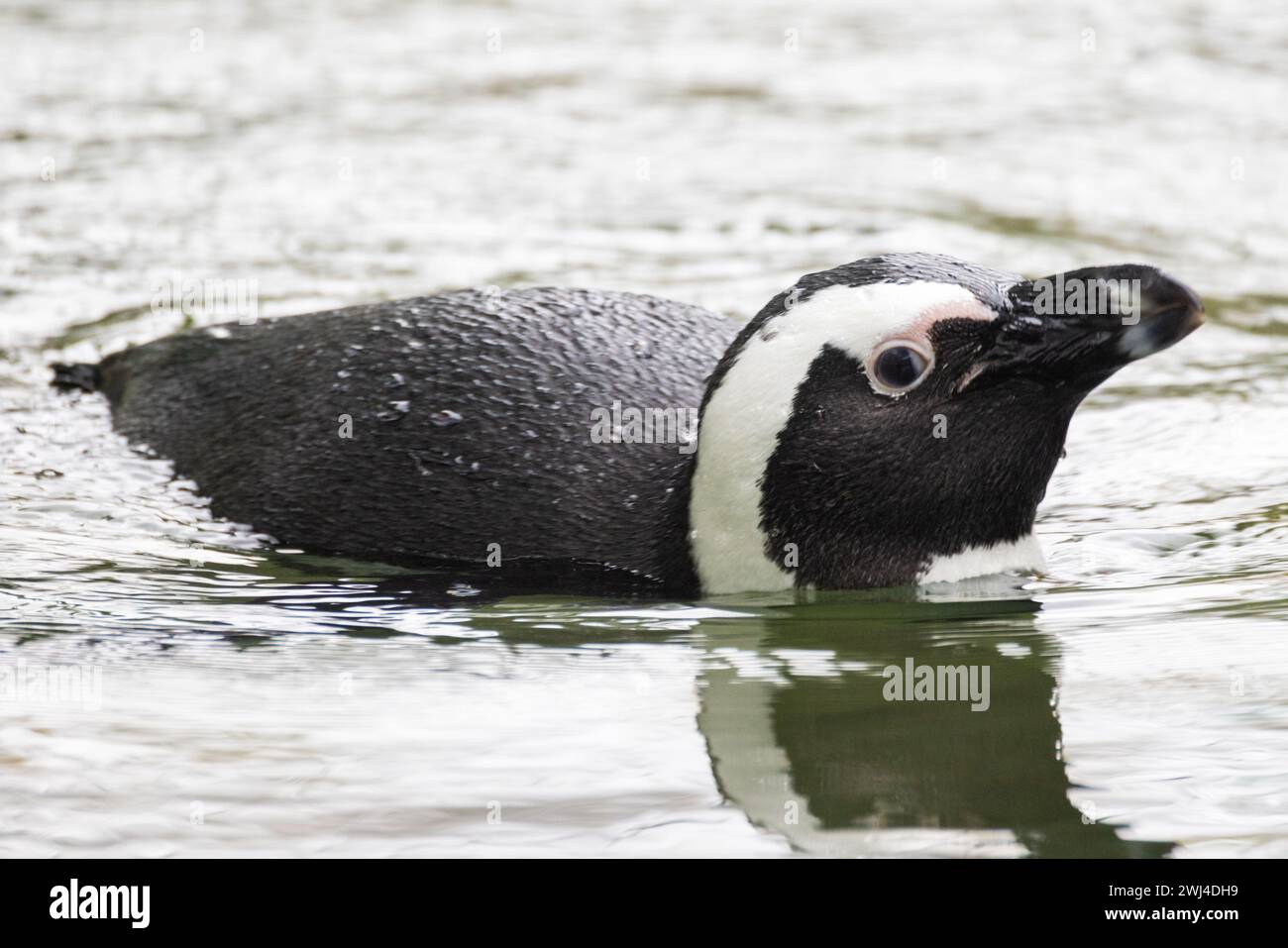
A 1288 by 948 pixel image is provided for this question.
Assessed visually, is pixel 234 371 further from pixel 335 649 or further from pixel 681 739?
pixel 681 739

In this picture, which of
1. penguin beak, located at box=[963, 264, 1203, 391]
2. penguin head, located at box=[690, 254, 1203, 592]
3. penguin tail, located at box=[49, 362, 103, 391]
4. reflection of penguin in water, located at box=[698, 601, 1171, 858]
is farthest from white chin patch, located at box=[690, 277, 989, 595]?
penguin tail, located at box=[49, 362, 103, 391]

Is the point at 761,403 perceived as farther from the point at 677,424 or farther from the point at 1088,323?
the point at 1088,323

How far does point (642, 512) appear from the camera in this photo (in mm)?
5512

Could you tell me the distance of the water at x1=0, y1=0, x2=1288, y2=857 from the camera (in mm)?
3986

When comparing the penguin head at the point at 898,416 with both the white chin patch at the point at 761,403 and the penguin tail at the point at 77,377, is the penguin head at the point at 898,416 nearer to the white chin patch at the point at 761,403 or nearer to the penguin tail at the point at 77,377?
the white chin patch at the point at 761,403

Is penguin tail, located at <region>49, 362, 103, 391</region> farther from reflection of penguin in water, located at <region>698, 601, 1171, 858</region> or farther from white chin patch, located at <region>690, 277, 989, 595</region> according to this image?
reflection of penguin in water, located at <region>698, 601, 1171, 858</region>

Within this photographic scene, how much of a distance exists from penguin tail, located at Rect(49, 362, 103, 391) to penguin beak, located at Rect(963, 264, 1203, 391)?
155 inches

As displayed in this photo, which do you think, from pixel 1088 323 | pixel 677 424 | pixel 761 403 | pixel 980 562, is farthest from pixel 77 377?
pixel 1088 323

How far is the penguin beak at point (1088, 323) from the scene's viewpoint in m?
4.71

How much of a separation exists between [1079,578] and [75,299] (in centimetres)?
529

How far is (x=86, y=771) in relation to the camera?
4156 mm

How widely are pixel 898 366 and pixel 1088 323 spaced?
51 centimetres
